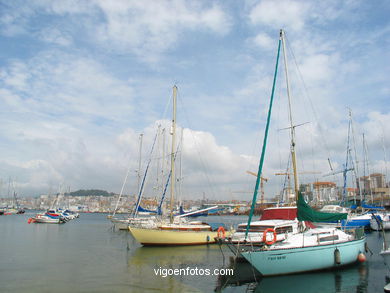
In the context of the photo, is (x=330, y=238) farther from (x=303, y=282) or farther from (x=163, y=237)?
(x=163, y=237)

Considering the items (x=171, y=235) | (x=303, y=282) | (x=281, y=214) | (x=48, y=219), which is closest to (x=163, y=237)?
(x=171, y=235)

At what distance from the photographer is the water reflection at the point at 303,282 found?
15.2 meters

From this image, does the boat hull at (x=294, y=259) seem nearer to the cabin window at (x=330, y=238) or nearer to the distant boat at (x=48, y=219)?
the cabin window at (x=330, y=238)

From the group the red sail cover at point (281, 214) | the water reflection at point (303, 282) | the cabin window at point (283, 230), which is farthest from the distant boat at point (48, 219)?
the water reflection at point (303, 282)

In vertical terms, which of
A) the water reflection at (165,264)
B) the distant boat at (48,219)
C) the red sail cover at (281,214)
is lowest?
the distant boat at (48,219)

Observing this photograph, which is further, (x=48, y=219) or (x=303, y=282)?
(x=48, y=219)

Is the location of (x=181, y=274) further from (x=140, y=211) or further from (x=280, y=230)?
(x=140, y=211)

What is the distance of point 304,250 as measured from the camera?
55.4ft

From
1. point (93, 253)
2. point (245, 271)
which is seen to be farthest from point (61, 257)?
point (245, 271)

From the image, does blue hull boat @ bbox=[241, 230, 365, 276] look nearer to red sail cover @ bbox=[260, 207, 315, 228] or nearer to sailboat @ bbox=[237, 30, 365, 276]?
sailboat @ bbox=[237, 30, 365, 276]

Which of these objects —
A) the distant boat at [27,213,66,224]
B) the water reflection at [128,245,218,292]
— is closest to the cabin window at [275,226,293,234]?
the water reflection at [128,245,218,292]

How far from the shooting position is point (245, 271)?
1838cm

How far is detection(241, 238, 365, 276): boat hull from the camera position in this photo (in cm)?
1617

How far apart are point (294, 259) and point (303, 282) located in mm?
1180
